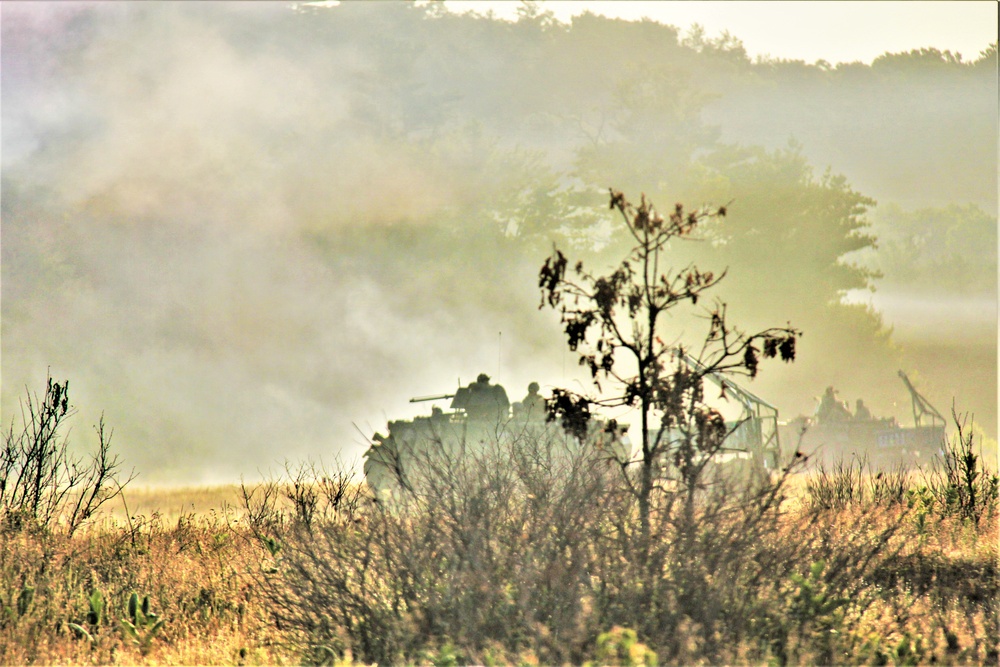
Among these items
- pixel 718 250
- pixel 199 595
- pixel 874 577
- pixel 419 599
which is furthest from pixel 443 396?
A: pixel 718 250

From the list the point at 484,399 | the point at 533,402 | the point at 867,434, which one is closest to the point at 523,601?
the point at 484,399

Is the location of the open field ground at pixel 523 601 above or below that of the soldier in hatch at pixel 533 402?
below

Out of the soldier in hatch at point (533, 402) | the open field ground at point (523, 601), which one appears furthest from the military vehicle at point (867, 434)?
the open field ground at point (523, 601)

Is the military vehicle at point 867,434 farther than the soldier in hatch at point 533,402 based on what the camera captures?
Yes

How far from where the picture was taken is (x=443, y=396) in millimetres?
16375

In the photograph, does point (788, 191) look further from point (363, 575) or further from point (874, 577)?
point (363, 575)

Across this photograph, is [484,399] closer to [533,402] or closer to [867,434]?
[533,402]

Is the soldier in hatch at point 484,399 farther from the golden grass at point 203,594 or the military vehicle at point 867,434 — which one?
the military vehicle at point 867,434

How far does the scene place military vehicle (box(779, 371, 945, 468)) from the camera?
79.5ft

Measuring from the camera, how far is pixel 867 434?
80.3 ft

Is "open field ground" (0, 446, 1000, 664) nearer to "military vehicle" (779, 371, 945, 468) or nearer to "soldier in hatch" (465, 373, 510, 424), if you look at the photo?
"soldier in hatch" (465, 373, 510, 424)

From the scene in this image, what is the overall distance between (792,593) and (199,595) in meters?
6.47

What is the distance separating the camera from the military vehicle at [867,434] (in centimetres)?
2422

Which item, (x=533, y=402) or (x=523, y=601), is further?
(x=533, y=402)
